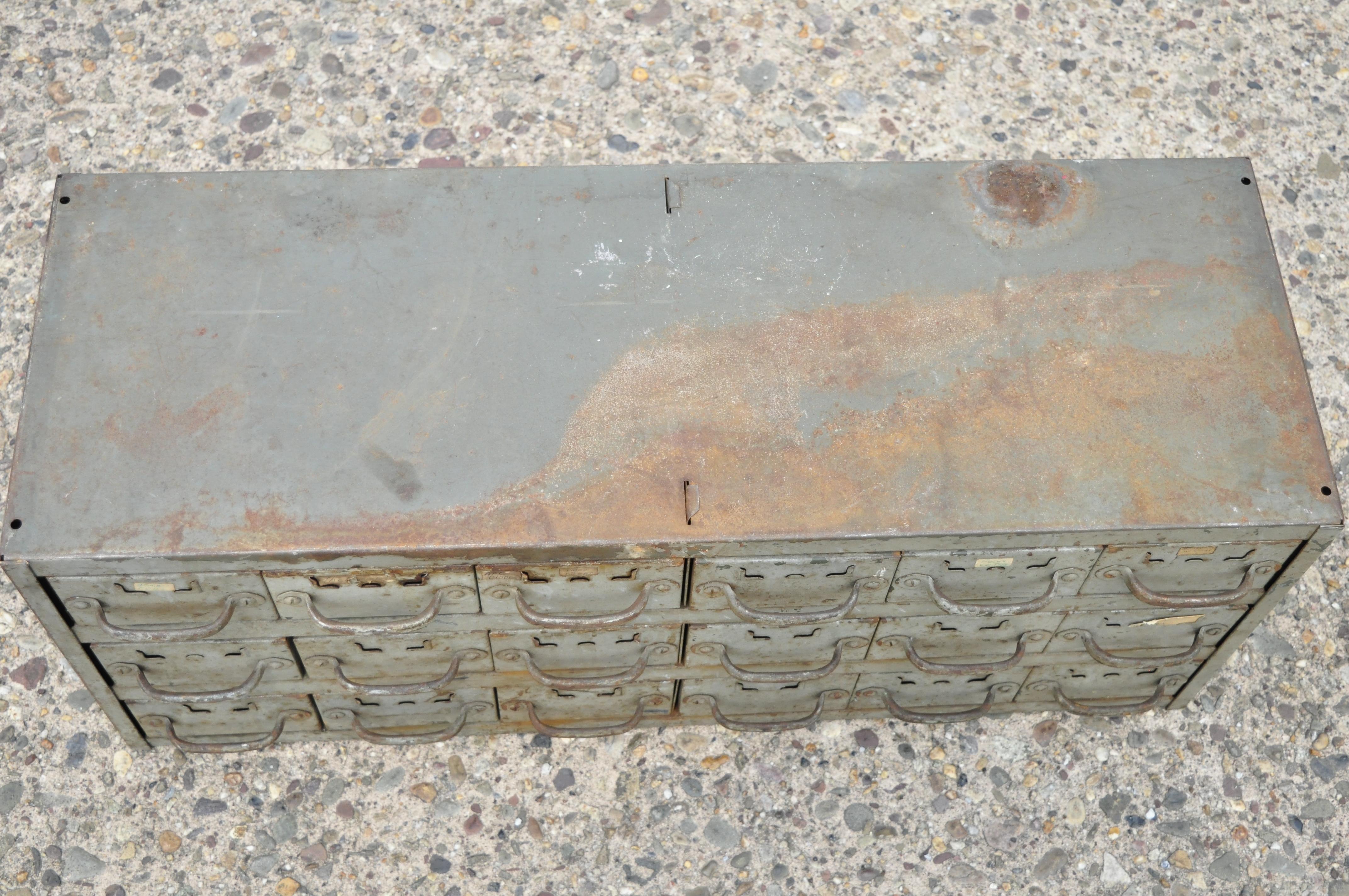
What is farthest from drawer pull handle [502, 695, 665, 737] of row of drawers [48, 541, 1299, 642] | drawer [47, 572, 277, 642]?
drawer [47, 572, 277, 642]

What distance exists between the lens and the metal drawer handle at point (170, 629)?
2.61 m

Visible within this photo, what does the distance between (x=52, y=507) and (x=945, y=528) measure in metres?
1.78

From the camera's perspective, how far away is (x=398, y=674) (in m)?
2.95

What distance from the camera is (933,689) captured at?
3219 mm

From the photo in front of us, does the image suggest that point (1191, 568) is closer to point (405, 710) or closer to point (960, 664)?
point (960, 664)

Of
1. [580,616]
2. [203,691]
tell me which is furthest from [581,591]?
[203,691]

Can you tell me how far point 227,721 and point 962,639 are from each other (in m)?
1.81

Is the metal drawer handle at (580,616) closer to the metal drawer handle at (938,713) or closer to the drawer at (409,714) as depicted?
the drawer at (409,714)

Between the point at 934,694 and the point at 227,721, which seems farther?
the point at 934,694

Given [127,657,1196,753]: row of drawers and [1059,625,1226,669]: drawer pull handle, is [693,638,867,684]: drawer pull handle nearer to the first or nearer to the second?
[127,657,1196,753]: row of drawers

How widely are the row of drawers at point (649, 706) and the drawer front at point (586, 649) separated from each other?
78 mm

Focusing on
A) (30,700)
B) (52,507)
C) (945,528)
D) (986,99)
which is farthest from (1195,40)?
(30,700)

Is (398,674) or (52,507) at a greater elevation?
(52,507)

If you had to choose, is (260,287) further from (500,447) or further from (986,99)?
(986,99)
